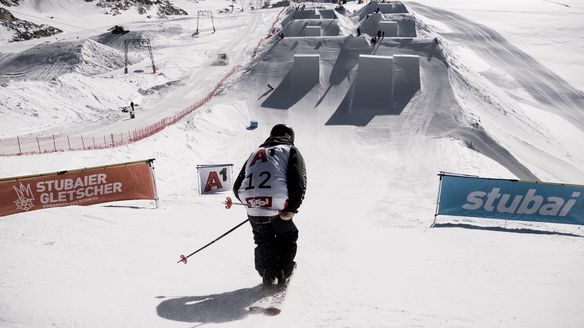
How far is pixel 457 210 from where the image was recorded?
1085 cm

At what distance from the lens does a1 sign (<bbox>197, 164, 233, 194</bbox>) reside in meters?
14.0

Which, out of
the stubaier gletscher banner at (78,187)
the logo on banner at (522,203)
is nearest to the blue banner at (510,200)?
the logo on banner at (522,203)

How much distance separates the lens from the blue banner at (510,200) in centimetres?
1048

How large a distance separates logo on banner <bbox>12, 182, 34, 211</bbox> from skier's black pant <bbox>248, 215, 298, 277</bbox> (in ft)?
24.8

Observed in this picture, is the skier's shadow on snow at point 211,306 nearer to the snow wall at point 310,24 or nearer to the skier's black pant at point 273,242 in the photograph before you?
the skier's black pant at point 273,242

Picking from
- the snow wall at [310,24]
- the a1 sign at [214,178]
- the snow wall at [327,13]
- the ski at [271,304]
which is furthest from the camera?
the snow wall at [327,13]

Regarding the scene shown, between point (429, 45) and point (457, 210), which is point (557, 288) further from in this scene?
point (429, 45)

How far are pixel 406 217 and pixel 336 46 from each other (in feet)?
70.0

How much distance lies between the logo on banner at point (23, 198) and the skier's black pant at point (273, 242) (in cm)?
757

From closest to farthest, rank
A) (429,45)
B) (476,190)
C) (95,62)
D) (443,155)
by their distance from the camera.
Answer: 1. (476,190)
2. (443,155)
3. (429,45)
4. (95,62)

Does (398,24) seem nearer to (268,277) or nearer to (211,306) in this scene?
(268,277)

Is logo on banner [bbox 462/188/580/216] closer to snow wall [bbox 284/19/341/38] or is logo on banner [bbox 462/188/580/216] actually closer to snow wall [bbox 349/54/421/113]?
snow wall [bbox 349/54/421/113]

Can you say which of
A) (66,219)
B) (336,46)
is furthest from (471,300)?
(336,46)

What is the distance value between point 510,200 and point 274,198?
28.6ft
